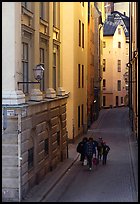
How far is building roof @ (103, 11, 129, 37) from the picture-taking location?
77.5 meters

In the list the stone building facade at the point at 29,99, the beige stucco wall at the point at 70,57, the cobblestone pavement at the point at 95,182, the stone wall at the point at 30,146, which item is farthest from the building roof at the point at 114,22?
the stone wall at the point at 30,146

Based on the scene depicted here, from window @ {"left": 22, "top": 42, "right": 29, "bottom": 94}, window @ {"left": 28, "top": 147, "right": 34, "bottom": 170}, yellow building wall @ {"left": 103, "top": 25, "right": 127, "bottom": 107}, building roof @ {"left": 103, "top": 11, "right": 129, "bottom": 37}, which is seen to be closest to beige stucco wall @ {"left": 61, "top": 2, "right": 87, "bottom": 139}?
window @ {"left": 22, "top": 42, "right": 29, "bottom": 94}

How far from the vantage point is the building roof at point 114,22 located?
77500 millimetres

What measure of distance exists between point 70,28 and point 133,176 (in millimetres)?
15465

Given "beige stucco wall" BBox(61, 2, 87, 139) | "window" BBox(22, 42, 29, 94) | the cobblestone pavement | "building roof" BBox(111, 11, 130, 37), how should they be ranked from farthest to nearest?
"building roof" BBox(111, 11, 130, 37)
"beige stucco wall" BBox(61, 2, 87, 139)
"window" BBox(22, 42, 29, 94)
the cobblestone pavement

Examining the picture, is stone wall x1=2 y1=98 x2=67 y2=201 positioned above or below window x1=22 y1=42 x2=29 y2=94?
below

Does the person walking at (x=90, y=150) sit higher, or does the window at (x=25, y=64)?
the window at (x=25, y=64)

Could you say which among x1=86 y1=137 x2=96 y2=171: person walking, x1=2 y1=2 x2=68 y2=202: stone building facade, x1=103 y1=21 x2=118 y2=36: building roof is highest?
x1=103 y1=21 x2=118 y2=36: building roof

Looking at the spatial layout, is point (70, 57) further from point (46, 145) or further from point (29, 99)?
point (29, 99)

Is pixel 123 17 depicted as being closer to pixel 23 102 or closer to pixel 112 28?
pixel 112 28

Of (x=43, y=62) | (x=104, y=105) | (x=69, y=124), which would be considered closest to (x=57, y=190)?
(x=43, y=62)

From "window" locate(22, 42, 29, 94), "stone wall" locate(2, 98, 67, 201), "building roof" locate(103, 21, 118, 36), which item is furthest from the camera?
"building roof" locate(103, 21, 118, 36)

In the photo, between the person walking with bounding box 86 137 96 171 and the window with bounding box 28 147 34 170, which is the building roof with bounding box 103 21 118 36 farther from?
the window with bounding box 28 147 34 170

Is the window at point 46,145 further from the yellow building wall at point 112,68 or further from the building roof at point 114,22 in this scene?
the building roof at point 114,22
